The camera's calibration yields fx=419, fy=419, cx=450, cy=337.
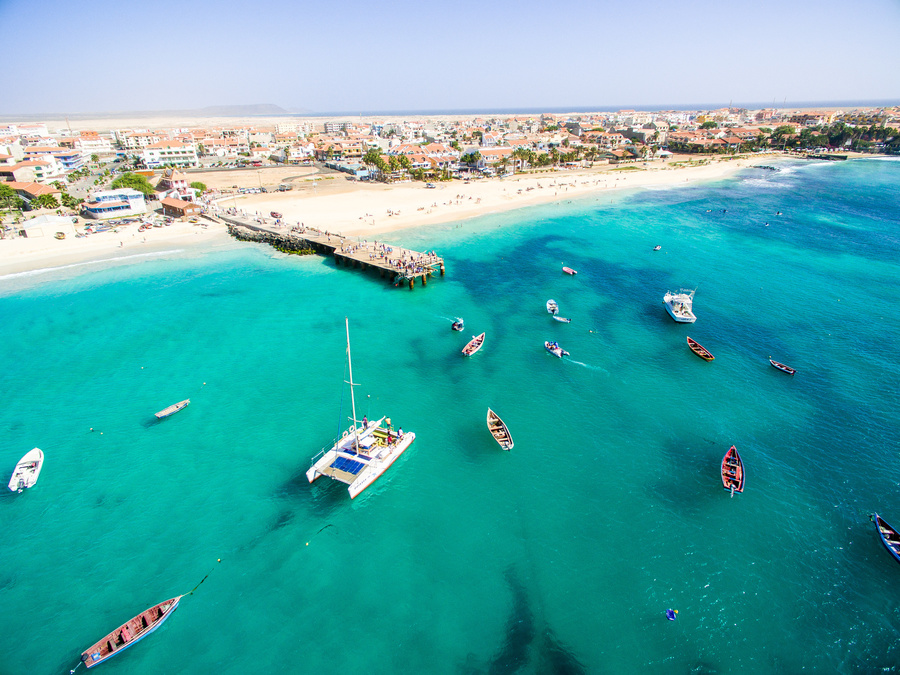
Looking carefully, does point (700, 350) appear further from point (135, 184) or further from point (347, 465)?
point (135, 184)

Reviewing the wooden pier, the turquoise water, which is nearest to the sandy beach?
the wooden pier

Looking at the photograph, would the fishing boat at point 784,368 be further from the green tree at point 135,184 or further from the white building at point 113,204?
the green tree at point 135,184

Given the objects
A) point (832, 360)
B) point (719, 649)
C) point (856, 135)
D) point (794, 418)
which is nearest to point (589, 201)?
point (832, 360)

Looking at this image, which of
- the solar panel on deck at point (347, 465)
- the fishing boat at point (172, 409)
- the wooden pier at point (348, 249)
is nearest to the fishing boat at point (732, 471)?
the solar panel on deck at point (347, 465)

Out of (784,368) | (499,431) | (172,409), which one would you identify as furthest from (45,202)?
(784,368)

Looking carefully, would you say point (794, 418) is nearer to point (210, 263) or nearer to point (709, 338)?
point (709, 338)

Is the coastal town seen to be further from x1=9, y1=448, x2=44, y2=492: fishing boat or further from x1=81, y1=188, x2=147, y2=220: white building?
x1=9, y1=448, x2=44, y2=492: fishing boat

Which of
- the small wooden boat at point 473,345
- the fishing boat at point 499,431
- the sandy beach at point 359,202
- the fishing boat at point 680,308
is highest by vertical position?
the sandy beach at point 359,202

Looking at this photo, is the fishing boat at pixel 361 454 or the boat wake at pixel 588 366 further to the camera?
the boat wake at pixel 588 366
